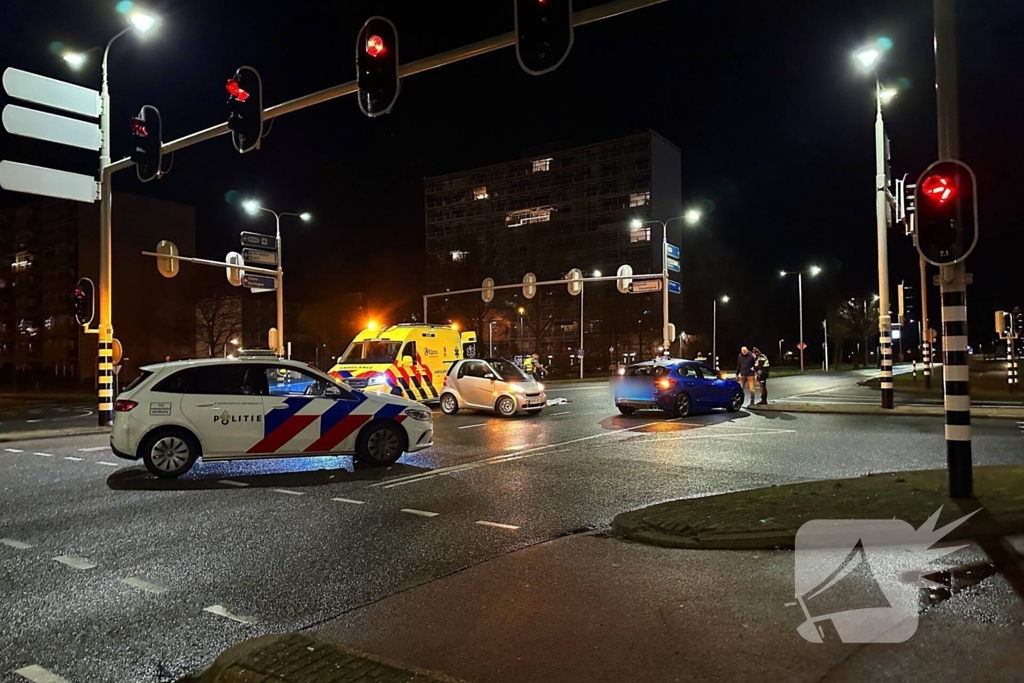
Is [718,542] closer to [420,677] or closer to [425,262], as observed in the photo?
[420,677]

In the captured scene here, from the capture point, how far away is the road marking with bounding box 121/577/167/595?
17.6ft

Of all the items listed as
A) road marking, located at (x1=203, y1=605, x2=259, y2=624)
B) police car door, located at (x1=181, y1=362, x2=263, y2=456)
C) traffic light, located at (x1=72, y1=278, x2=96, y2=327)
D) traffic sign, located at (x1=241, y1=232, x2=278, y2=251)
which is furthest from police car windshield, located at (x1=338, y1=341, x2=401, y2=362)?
road marking, located at (x1=203, y1=605, x2=259, y2=624)

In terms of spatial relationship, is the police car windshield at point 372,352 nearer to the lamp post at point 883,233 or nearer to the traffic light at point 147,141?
the traffic light at point 147,141

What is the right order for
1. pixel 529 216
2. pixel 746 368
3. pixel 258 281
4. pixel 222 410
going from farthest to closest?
pixel 529 216
pixel 258 281
pixel 746 368
pixel 222 410

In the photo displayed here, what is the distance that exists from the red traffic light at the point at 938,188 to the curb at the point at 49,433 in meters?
16.6

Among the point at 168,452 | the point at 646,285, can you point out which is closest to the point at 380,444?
the point at 168,452

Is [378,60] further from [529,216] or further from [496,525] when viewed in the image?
[529,216]

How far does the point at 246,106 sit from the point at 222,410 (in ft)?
16.0

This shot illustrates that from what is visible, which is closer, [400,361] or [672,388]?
[672,388]

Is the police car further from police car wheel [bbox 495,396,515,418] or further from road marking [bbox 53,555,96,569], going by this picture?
police car wheel [bbox 495,396,515,418]

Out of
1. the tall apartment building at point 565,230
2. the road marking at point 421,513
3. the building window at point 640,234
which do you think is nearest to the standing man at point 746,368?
the road marking at point 421,513

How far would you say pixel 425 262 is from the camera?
112 m

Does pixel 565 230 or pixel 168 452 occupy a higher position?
pixel 565 230

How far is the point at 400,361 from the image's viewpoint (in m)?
20.8
